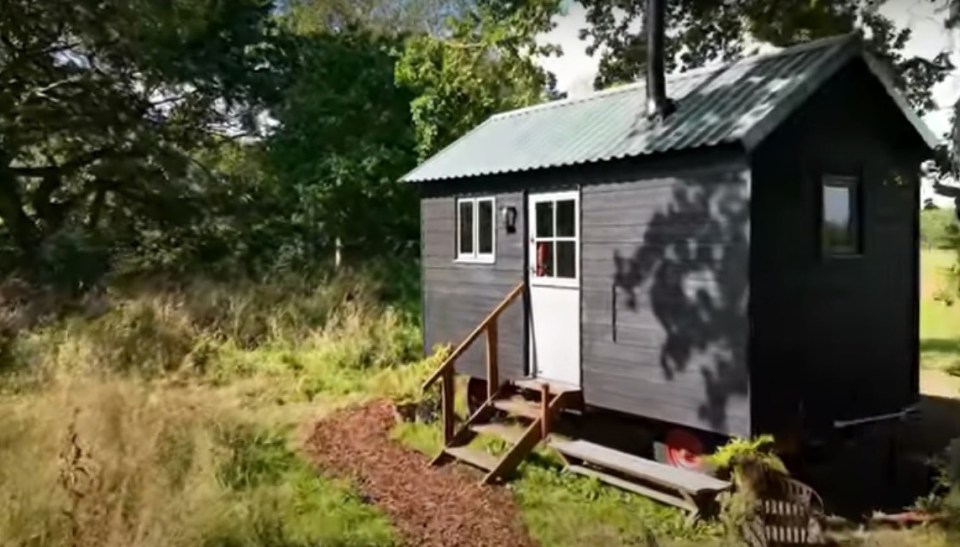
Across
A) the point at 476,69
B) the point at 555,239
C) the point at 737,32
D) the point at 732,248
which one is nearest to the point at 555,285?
the point at 555,239

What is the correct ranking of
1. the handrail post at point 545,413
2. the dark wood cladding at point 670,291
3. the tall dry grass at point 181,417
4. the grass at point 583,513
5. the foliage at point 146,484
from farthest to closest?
1. the handrail post at point 545,413
2. the dark wood cladding at point 670,291
3. the grass at point 583,513
4. the tall dry grass at point 181,417
5. the foliage at point 146,484

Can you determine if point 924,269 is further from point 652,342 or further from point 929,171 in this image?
point 652,342

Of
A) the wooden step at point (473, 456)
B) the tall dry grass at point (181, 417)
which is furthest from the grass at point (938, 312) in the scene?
the tall dry grass at point (181, 417)

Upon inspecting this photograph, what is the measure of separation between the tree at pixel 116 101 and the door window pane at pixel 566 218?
11213 mm

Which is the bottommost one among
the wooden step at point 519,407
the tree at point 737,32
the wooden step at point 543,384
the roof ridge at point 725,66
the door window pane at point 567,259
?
the wooden step at point 519,407

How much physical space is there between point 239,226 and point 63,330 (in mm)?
8877

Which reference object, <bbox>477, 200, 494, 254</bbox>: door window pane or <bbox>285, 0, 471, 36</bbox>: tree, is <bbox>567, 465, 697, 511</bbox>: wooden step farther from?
<bbox>285, 0, 471, 36</bbox>: tree

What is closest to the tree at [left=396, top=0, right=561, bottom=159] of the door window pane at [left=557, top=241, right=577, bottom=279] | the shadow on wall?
the door window pane at [left=557, top=241, right=577, bottom=279]

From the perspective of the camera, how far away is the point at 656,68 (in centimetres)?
Answer: 795

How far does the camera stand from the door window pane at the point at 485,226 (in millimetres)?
9430

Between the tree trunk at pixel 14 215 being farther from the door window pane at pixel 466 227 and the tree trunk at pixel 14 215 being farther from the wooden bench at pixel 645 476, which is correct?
the wooden bench at pixel 645 476

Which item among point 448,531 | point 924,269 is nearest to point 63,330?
point 448,531

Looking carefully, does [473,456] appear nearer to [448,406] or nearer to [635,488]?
[448,406]

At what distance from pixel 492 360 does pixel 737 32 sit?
23.1 feet
